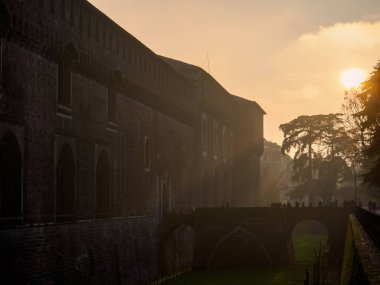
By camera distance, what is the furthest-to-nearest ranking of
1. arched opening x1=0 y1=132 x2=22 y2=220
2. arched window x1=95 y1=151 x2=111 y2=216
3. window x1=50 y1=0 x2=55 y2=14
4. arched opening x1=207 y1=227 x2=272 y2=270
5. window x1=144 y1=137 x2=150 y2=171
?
arched opening x1=207 y1=227 x2=272 y2=270
window x1=144 y1=137 x2=150 y2=171
arched window x1=95 y1=151 x2=111 y2=216
window x1=50 y1=0 x2=55 y2=14
arched opening x1=0 y1=132 x2=22 y2=220

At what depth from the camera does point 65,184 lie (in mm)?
21266

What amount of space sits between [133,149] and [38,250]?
9993mm

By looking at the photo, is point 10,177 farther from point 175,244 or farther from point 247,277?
point 175,244

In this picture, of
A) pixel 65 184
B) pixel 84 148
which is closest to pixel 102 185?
pixel 84 148

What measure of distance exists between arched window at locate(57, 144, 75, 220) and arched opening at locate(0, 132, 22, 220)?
104 inches

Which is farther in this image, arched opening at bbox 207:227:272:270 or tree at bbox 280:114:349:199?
tree at bbox 280:114:349:199

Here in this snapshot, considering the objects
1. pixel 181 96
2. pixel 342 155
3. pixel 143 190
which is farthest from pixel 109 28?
pixel 342 155

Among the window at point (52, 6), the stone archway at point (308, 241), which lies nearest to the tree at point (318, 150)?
the stone archway at point (308, 241)

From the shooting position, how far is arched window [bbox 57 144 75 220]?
20.8 meters

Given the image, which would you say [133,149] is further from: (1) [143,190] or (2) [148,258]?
(2) [148,258]

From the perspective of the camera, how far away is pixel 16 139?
18.0 m

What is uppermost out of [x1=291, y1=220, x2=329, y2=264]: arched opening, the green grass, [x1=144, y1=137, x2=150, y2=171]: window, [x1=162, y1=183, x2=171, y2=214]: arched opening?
[x1=144, y1=137, x2=150, y2=171]: window

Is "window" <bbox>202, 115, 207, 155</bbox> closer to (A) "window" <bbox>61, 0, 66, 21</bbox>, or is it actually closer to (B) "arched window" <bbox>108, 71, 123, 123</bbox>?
(B) "arched window" <bbox>108, 71, 123, 123</bbox>

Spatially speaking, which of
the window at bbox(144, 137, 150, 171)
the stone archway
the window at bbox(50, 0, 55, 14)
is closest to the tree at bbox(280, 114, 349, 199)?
the stone archway
